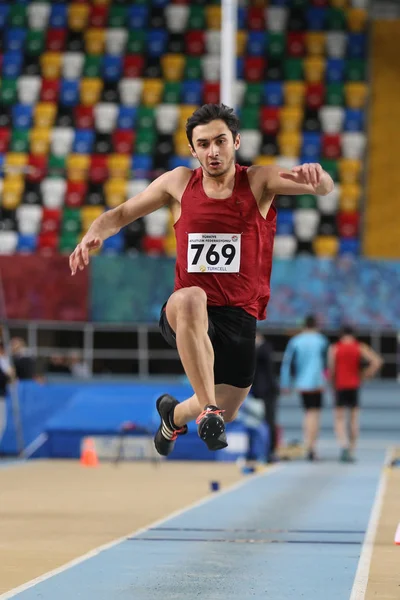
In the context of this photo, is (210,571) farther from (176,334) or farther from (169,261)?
(169,261)

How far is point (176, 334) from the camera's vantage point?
19.2 feet

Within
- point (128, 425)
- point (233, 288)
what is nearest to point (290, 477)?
point (128, 425)

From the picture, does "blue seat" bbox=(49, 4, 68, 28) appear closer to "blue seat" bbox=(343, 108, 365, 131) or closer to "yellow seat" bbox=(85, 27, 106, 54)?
"yellow seat" bbox=(85, 27, 106, 54)

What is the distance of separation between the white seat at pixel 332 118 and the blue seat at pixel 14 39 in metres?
7.26

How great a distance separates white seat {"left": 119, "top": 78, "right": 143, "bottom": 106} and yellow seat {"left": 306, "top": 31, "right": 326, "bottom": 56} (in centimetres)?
382

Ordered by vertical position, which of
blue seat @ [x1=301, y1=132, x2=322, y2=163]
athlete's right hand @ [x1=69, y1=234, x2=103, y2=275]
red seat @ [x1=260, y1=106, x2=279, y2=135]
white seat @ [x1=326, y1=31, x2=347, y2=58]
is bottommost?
athlete's right hand @ [x1=69, y1=234, x2=103, y2=275]

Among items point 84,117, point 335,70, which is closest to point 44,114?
point 84,117

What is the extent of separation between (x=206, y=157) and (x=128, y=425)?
369 inches

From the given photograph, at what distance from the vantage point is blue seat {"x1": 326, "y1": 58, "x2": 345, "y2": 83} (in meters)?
27.2

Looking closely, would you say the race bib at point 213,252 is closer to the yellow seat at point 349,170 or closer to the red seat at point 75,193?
the red seat at point 75,193

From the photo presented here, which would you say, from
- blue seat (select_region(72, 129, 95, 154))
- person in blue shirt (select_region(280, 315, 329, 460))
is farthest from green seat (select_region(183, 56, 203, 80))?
person in blue shirt (select_region(280, 315, 329, 460))

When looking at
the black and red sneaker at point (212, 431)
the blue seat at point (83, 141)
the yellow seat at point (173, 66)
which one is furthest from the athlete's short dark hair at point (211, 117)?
the yellow seat at point (173, 66)

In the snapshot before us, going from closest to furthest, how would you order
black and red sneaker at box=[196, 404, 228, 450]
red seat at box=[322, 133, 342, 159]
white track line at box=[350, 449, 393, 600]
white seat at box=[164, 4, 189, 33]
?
white track line at box=[350, 449, 393, 600] → black and red sneaker at box=[196, 404, 228, 450] → red seat at box=[322, 133, 342, 159] → white seat at box=[164, 4, 189, 33]

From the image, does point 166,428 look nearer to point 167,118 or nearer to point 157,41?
point 167,118
